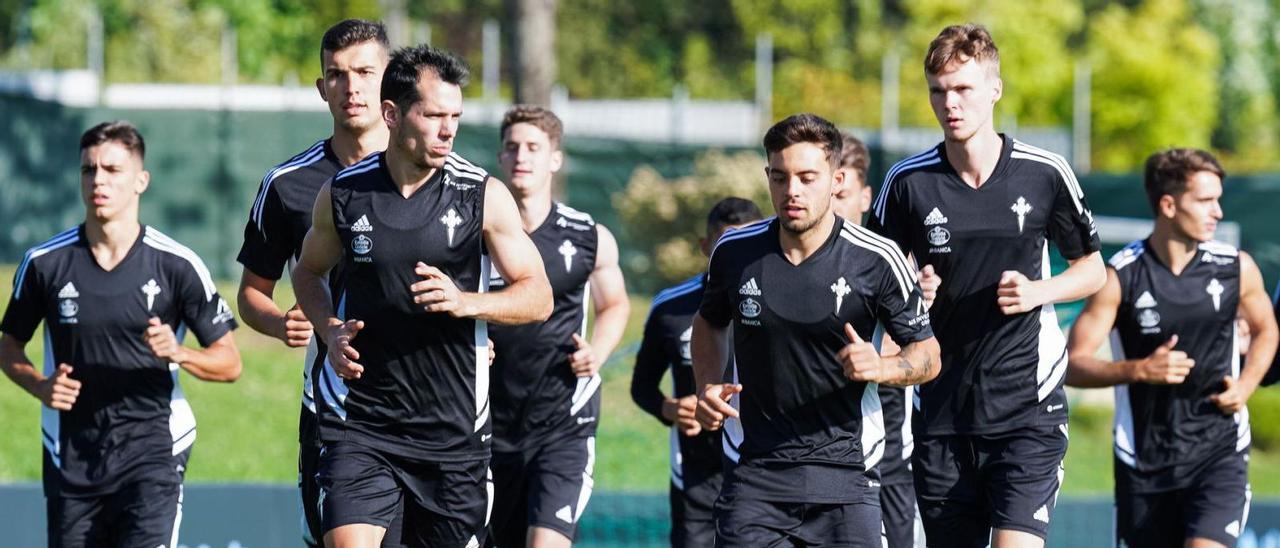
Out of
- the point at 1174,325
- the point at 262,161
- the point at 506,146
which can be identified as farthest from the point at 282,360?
the point at 1174,325

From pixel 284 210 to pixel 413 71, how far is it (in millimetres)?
1180

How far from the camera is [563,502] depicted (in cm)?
879

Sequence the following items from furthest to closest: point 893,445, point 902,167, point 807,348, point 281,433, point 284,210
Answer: point 281,433, point 893,445, point 902,167, point 284,210, point 807,348

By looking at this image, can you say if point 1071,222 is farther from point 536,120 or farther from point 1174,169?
point 536,120

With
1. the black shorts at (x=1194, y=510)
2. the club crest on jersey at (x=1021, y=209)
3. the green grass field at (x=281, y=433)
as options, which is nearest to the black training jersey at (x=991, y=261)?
the club crest on jersey at (x=1021, y=209)

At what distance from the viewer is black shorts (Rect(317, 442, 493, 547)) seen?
6648 millimetres

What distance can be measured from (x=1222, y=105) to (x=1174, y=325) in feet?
132

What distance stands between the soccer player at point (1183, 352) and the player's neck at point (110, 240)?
452 centimetres

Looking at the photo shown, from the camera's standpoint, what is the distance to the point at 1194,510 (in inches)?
348

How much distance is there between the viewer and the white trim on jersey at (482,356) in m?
6.88

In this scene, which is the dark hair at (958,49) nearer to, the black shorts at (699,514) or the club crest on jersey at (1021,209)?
the club crest on jersey at (1021,209)

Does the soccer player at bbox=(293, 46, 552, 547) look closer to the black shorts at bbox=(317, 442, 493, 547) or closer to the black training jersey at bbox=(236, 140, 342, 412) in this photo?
the black shorts at bbox=(317, 442, 493, 547)

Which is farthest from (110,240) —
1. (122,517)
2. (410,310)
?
(410,310)

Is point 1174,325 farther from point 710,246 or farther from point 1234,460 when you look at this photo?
point 710,246
